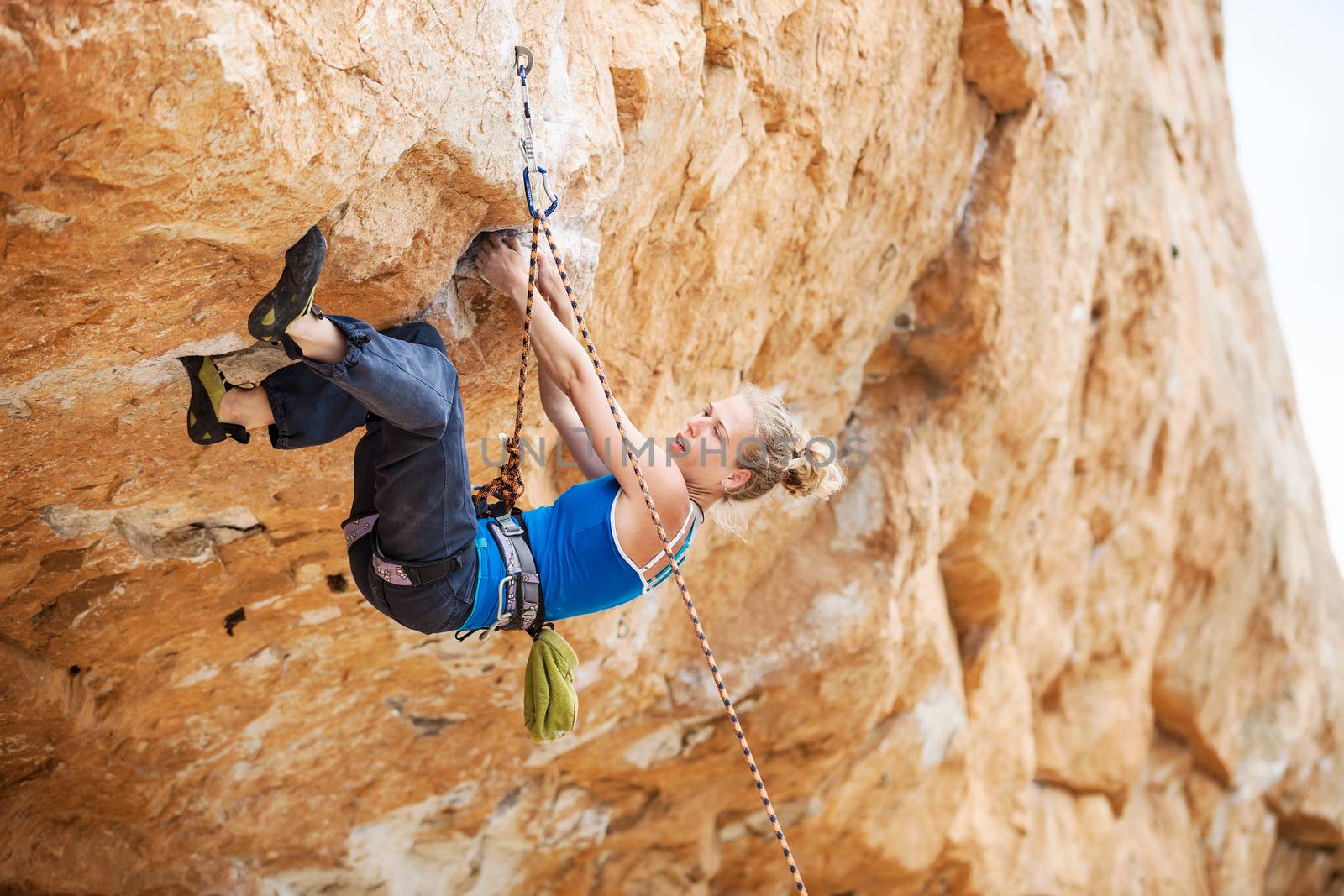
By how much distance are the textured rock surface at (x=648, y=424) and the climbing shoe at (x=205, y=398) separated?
70 mm

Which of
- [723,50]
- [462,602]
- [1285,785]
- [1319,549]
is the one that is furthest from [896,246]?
[1319,549]

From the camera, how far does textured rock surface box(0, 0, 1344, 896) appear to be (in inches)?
90.3

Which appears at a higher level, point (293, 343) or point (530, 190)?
point (530, 190)

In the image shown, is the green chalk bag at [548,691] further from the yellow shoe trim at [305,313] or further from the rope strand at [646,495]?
the yellow shoe trim at [305,313]

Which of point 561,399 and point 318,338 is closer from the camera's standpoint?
point 318,338

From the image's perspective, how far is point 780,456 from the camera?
129 inches

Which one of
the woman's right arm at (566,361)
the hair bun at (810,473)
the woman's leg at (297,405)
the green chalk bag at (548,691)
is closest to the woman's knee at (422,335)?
the woman's leg at (297,405)

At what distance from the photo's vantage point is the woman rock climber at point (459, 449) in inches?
98.7

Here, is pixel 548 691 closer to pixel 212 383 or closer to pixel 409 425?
pixel 409 425

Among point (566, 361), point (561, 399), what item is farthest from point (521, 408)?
point (561, 399)

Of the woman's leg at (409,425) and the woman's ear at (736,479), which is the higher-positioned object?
the woman's leg at (409,425)

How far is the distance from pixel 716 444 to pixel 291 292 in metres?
1.38

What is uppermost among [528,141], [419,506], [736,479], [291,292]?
[528,141]

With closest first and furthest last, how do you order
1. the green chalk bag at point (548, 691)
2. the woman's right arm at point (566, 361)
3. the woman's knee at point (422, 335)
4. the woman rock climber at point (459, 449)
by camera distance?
1. the woman rock climber at point (459, 449)
2. the woman's knee at point (422, 335)
3. the woman's right arm at point (566, 361)
4. the green chalk bag at point (548, 691)
